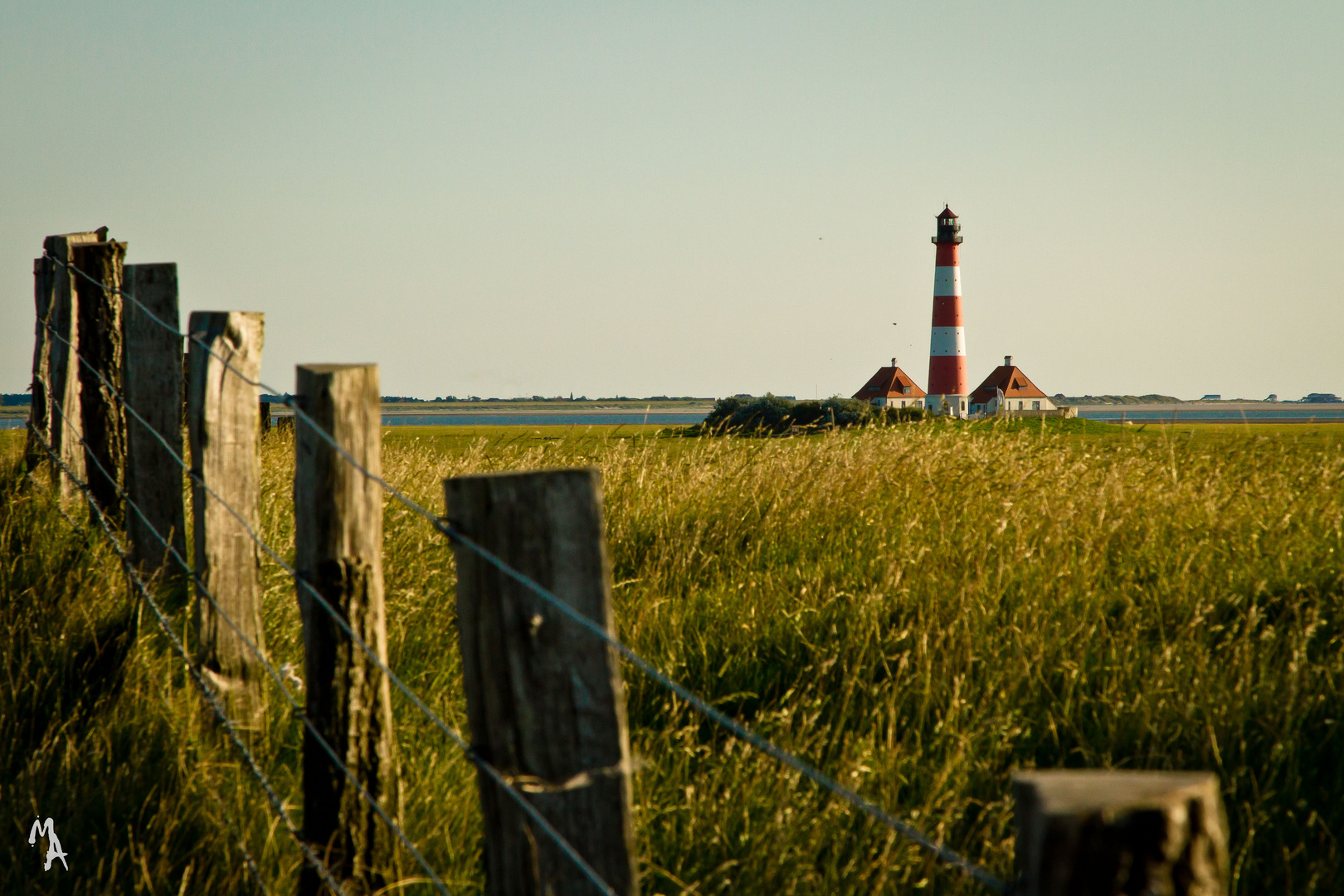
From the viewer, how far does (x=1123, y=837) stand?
0.93 m

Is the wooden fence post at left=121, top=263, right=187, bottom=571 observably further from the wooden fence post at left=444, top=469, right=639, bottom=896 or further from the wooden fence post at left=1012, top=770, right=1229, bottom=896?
the wooden fence post at left=1012, top=770, right=1229, bottom=896

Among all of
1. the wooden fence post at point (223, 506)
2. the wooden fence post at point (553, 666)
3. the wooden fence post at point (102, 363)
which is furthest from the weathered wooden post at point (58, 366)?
the wooden fence post at point (553, 666)

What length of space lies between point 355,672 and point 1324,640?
342 cm

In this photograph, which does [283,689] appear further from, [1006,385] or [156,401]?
[1006,385]

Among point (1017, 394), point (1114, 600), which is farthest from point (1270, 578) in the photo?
point (1017, 394)

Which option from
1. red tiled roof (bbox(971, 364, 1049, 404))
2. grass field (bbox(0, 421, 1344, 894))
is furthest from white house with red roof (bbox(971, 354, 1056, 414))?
grass field (bbox(0, 421, 1344, 894))

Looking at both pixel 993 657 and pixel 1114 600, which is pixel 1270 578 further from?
pixel 993 657

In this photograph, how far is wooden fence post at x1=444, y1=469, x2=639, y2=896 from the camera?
1526 mm

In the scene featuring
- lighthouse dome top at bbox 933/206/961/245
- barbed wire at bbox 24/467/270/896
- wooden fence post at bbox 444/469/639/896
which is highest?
lighthouse dome top at bbox 933/206/961/245

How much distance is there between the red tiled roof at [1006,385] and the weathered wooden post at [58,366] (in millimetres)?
69622

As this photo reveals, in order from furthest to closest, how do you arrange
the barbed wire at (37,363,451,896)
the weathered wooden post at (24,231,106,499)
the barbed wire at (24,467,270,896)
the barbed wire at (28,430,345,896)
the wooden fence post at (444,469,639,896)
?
1. the weathered wooden post at (24,231,106,499)
2. the barbed wire at (24,467,270,896)
3. the barbed wire at (28,430,345,896)
4. the barbed wire at (37,363,451,896)
5. the wooden fence post at (444,469,639,896)

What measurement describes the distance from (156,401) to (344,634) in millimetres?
Answer: 1939

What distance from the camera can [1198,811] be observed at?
37.0 inches

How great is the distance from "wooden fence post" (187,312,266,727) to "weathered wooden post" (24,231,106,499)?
7.64 feet
